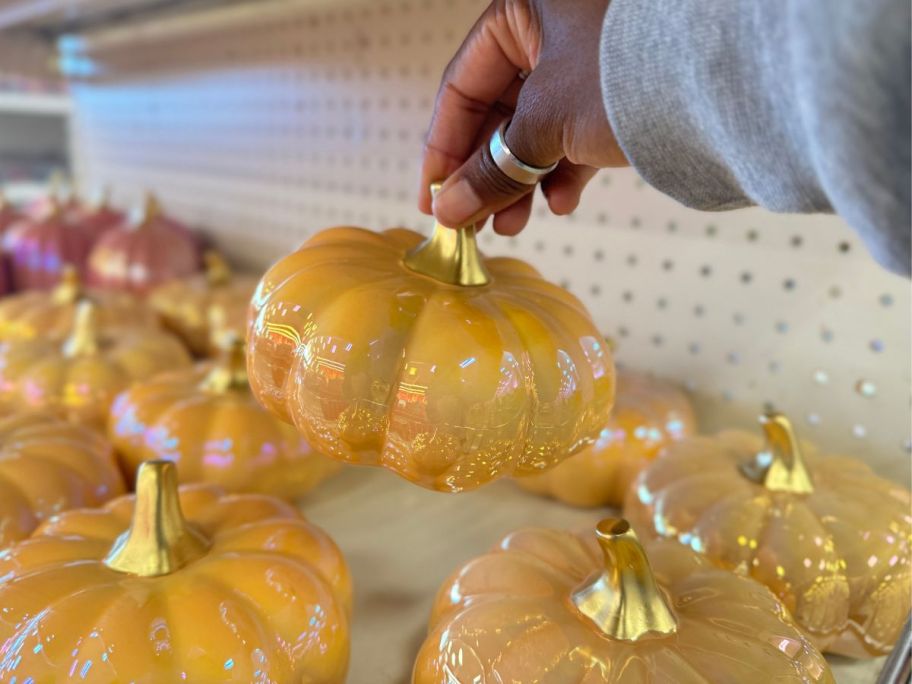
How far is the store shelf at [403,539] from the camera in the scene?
70 cm

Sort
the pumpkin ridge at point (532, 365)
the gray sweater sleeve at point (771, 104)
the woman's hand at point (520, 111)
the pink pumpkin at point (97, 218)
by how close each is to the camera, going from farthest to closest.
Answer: the pink pumpkin at point (97, 218) < the pumpkin ridge at point (532, 365) < the woman's hand at point (520, 111) < the gray sweater sleeve at point (771, 104)

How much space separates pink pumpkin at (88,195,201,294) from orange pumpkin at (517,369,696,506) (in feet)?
3.78

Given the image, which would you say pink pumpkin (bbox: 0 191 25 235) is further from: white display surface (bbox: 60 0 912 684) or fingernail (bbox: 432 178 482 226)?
fingernail (bbox: 432 178 482 226)

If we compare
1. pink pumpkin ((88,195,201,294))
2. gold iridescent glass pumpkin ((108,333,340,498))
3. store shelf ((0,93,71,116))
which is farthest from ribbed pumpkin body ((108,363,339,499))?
store shelf ((0,93,71,116))

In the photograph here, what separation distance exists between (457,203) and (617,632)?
0.34 meters

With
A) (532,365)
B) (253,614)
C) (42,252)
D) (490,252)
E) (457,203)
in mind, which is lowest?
(42,252)

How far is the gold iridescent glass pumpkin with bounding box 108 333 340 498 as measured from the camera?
896 millimetres

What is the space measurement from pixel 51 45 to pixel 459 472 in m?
2.66

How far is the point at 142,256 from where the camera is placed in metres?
1.74

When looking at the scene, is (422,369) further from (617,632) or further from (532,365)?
(617,632)

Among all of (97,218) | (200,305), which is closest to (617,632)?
(200,305)

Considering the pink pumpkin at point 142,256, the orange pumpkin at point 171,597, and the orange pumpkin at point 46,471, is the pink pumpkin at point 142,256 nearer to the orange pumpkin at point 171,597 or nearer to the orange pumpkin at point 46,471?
the orange pumpkin at point 46,471

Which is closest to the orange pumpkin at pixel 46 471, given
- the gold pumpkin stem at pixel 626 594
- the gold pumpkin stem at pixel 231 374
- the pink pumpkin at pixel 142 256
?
the gold pumpkin stem at pixel 231 374

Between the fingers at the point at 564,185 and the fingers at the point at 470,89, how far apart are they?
0.08 m
